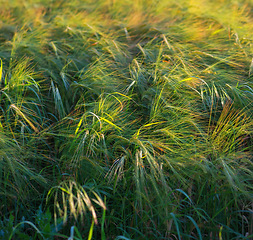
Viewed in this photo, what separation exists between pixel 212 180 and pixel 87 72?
1.24m

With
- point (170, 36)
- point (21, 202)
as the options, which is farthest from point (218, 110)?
point (21, 202)

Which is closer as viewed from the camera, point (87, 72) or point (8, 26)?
point (87, 72)

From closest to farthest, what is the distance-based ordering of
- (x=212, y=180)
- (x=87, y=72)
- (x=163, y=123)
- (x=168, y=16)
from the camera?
(x=212, y=180) < (x=163, y=123) < (x=87, y=72) < (x=168, y=16)

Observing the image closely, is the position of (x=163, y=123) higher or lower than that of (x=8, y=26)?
lower

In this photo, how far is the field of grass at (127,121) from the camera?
1450 mm

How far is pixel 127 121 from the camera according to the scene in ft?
6.29

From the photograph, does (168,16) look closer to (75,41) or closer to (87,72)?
(75,41)

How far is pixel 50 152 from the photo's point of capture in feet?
6.19

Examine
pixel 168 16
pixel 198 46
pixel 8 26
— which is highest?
pixel 8 26

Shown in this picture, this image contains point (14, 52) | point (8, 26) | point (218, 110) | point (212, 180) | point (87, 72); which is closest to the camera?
point (212, 180)

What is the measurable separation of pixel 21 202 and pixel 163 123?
A: 968 millimetres

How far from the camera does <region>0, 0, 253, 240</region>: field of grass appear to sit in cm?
145

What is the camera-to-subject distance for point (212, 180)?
150 centimetres

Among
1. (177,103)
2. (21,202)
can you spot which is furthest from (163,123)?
(21,202)
